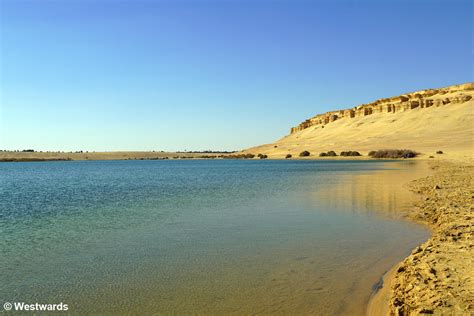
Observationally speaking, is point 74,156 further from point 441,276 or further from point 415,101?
point 441,276

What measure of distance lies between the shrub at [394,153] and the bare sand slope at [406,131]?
2.39m

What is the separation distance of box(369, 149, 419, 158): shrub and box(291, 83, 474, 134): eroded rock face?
28104 millimetres

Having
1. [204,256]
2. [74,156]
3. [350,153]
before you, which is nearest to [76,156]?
[74,156]

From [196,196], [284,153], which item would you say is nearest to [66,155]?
[284,153]

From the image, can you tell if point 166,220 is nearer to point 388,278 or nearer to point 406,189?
point 388,278

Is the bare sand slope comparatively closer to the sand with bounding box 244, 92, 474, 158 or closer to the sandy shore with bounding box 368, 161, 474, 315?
the sand with bounding box 244, 92, 474, 158

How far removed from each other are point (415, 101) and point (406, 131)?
52.5 ft

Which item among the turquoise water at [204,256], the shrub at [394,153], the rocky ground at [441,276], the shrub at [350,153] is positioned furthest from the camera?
the shrub at [350,153]

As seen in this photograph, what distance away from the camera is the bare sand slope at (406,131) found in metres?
71.6

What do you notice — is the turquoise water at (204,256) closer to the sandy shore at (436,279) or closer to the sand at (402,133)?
the sandy shore at (436,279)

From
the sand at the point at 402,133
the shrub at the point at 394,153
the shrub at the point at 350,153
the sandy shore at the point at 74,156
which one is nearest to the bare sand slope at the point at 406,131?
the sand at the point at 402,133

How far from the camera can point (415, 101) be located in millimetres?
95562

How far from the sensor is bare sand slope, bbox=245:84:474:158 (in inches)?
2817

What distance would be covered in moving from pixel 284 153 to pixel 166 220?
287 feet
